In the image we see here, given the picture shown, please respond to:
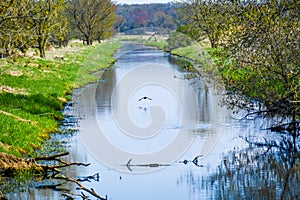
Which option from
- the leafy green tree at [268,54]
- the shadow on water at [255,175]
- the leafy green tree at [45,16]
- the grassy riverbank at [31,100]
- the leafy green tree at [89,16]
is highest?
the leafy green tree at [89,16]

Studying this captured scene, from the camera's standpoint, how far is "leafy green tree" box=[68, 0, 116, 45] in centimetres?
6456

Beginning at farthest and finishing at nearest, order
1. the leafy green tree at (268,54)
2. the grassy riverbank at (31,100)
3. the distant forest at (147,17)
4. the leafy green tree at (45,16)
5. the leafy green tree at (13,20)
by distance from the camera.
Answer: the distant forest at (147,17), the leafy green tree at (268,54), the grassy riverbank at (31,100), the leafy green tree at (45,16), the leafy green tree at (13,20)

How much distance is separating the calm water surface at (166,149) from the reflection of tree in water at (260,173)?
2 cm

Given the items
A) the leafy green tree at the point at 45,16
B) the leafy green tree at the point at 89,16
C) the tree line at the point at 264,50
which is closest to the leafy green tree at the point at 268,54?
the tree line at the point at 264,50

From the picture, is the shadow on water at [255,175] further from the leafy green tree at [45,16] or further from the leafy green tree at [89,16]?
the leafy green tree at [89,16]

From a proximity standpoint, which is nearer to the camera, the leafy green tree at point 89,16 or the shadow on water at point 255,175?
the shadow on water at point 255,175

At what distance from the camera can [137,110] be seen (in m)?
21.9

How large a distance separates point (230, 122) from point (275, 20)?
466cm

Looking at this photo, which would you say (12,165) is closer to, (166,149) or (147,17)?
(166,149)

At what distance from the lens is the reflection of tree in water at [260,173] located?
36.1ft

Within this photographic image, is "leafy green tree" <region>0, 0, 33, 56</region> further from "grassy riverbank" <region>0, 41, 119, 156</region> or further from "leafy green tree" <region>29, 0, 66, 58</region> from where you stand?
"grassy riverbank" <region>0, 41, 119, 156</region>

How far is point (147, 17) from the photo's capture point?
10769cm

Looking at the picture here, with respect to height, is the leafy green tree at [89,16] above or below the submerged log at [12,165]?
above

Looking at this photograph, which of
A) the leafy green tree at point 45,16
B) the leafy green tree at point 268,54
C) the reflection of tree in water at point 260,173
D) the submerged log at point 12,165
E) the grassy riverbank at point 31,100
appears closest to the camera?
Answer: the reflection of tree in water at point 260,173
